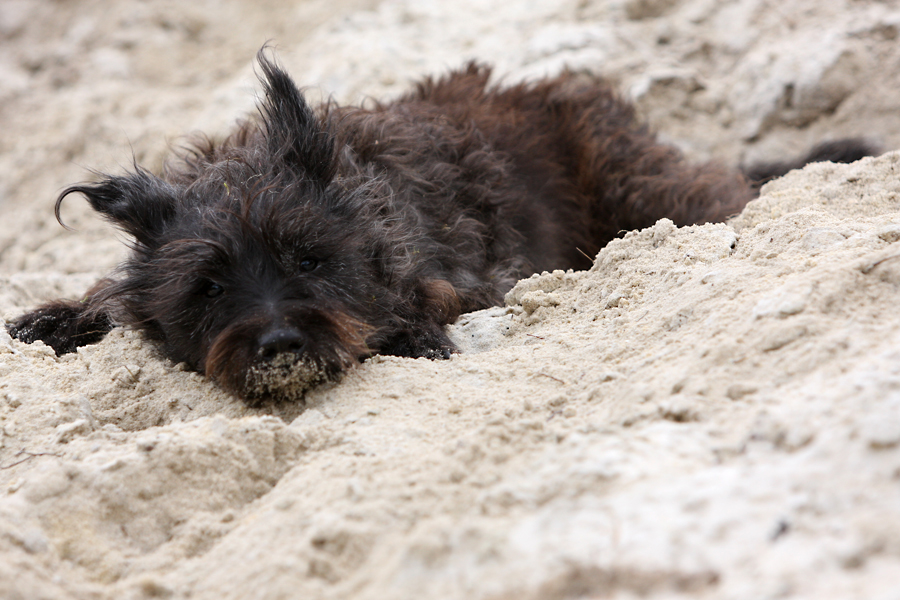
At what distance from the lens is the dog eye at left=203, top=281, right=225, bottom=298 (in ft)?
11.5

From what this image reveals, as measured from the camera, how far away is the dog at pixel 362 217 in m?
3.42

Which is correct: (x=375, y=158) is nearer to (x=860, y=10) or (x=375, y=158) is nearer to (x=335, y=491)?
(x=335, y=491)

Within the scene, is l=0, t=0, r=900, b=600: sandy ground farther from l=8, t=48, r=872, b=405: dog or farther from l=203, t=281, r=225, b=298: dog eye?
l=203, t=281, r=225, b=298: dog eye

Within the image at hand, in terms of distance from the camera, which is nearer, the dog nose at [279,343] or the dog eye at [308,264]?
the dog nose at [279,343]

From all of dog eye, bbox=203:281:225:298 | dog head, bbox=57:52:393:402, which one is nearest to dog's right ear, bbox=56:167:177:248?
dog head, bbox=57:52:393:402

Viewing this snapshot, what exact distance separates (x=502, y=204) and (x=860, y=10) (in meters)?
4.15

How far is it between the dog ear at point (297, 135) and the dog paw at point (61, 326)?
5.06 ft

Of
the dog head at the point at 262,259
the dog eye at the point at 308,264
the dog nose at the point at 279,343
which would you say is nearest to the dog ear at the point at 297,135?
the dog head at the point at 262,259

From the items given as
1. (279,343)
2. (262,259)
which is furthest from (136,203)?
(279,343)

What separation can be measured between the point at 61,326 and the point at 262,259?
166 centimetres

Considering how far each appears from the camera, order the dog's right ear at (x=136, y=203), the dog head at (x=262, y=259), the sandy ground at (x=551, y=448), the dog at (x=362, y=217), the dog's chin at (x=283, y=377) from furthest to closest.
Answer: the dog's right ear at (x=136, y=203) < the dog at (x=362, y=217) < the dog head at (x=262, y=259) < the dog's chin at (x=283, y=377) < the sandy ground at (x=551, y=448)

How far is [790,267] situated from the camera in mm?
2855

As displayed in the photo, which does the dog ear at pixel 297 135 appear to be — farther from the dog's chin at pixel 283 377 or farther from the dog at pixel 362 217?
the dog's chin at pixel 283 377

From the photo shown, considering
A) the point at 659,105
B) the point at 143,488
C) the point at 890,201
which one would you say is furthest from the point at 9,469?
the point at 659,105
